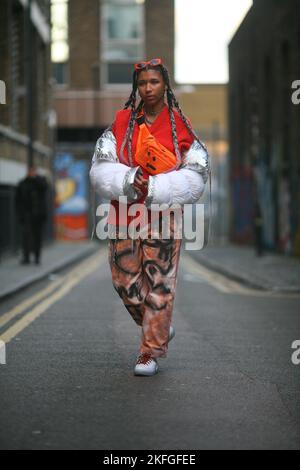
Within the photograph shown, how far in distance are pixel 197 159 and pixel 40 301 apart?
6392 millimetres

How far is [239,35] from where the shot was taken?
34.8 metres

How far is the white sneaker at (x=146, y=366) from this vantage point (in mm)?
6648

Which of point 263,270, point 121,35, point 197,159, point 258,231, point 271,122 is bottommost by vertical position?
point 263,270

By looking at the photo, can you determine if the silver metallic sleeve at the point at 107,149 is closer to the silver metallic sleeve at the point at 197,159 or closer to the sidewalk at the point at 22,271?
the silver metallic sleeve at the point at 197,159

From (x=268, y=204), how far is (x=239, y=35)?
922cm

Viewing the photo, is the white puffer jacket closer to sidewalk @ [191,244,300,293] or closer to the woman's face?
the woman's face

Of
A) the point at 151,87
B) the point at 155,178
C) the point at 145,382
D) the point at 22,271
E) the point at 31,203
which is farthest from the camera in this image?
Result: the point at 31,203

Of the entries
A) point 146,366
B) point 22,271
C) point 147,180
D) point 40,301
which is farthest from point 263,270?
point 147,180

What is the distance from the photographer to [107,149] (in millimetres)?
6551

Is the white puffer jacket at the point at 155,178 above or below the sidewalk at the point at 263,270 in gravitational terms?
above

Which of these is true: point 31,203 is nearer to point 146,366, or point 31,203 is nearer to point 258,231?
point 258,231

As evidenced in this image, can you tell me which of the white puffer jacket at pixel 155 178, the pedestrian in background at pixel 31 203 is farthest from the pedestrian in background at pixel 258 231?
the white puffer jacket at pixel 155 178

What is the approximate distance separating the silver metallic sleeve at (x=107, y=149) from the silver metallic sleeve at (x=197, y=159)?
17.3 inches

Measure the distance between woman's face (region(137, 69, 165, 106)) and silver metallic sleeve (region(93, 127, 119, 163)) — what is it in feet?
1.05
